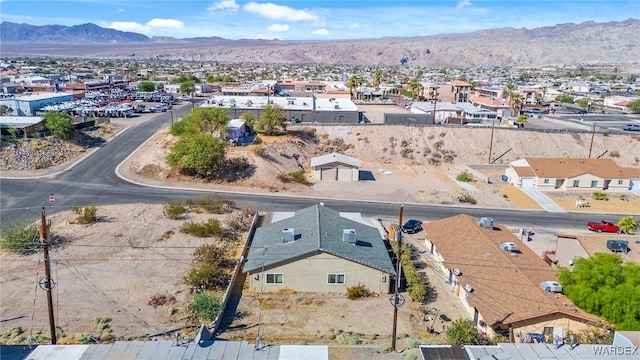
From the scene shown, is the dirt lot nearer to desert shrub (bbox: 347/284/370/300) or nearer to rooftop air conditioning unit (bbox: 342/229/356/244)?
desert shrub (bbox: 347/284/370/300)

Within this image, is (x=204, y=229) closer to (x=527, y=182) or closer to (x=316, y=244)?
(x=316, y=244)

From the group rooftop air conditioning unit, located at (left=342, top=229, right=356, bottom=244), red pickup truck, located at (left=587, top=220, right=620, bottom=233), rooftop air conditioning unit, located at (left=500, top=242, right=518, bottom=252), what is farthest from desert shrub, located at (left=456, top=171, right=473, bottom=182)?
rooftop air conditioning unit, located at (left=342, top=229, right=356, bottom=244)

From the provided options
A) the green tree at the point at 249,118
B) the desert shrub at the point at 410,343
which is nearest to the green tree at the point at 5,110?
the green tree at the point at 249,118

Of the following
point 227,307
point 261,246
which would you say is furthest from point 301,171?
point 227,307

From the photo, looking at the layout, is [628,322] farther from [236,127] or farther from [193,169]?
[236,127]

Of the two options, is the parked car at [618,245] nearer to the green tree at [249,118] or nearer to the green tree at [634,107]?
the green tree at [249,118]

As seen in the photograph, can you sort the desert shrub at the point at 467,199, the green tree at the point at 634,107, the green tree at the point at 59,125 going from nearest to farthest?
the desert shrub at the point at 467,199 → the green tree at the point at 59,125 → the green tree at the point at 634,107
